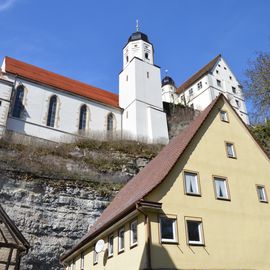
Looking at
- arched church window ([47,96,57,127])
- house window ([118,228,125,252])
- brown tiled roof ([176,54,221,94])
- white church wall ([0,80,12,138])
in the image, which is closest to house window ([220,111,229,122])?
house window ([118,228,125,252])

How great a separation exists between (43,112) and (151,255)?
2846cm

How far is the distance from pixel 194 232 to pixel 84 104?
30368 mm

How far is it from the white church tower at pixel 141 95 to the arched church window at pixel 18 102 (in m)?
11.5

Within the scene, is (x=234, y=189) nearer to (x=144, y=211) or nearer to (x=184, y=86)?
(x=144, y=211)

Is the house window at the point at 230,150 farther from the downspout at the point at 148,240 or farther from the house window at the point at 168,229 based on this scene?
the downspout at the point at 148,240

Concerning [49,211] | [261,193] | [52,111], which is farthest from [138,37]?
[261,193]

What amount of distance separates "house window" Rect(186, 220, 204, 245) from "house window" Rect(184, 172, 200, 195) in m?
1.19

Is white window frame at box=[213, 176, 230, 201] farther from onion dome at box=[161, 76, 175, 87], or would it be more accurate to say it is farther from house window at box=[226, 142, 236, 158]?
onion dome at box=[161, 76, 175, 87]

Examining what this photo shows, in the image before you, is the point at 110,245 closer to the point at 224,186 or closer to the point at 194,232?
the point at 194,232

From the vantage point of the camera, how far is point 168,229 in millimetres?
13672

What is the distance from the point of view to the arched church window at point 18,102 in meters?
36.8

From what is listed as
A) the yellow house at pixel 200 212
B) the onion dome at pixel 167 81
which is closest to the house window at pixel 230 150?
the yellow house at pixel 200 212

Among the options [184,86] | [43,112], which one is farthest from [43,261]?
[184,86]

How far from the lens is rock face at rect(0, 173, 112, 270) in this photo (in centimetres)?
2169
